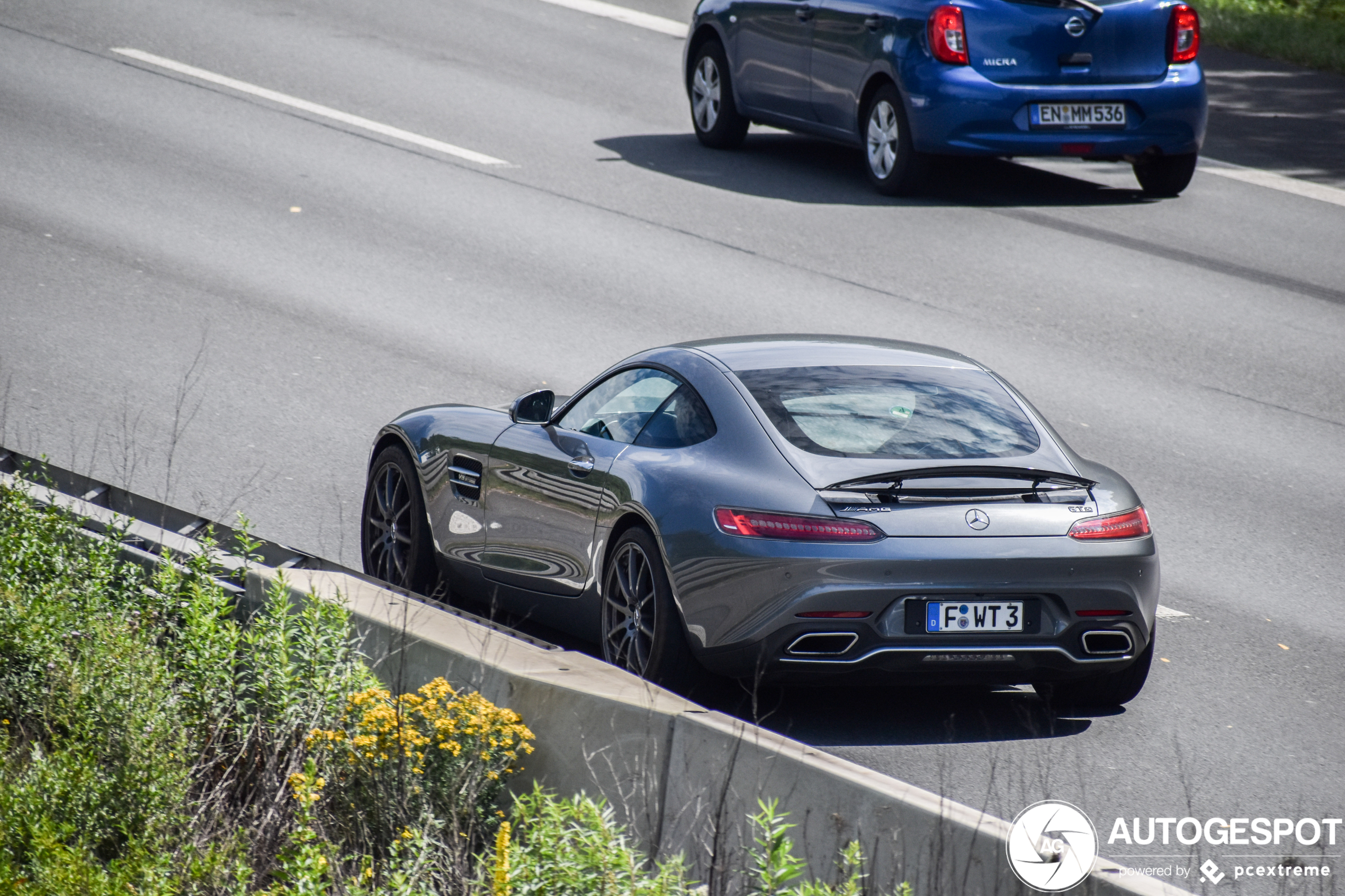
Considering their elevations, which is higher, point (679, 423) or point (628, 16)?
point (628, 16)

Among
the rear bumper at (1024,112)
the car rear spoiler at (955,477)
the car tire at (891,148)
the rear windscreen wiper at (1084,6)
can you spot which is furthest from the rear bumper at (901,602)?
the rear windscreen wiper at (1084,6)

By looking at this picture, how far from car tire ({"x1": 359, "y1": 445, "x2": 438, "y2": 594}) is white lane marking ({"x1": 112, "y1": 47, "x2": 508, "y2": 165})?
787 cm

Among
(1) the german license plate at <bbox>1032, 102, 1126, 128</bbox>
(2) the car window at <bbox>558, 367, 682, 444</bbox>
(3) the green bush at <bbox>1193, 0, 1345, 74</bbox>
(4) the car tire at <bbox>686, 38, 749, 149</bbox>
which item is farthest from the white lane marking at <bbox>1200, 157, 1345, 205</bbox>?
(2) the car window at <bbox>558, 367, 682, 444</bbox>

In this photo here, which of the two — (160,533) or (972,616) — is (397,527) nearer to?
(160,533)

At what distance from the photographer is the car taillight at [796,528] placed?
6125 mm

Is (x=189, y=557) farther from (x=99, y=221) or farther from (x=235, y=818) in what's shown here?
(x=99, y=221)

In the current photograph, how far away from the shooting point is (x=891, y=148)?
1529 centimetres

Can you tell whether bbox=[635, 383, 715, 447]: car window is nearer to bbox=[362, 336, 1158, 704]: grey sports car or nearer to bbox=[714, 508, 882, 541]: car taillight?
bbox=[362, 336, 1158, 704]: grey sports car

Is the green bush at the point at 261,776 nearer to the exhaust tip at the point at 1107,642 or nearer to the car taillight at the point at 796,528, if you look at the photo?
the car taillight at the point at 796,528

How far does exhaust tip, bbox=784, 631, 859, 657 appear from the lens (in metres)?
6.16

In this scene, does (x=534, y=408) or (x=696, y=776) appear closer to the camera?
(x=696, y=776)

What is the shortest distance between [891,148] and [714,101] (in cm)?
241

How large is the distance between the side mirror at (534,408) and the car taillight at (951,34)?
7.76 metres

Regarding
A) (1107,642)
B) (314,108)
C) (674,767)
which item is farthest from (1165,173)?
(674,767)
